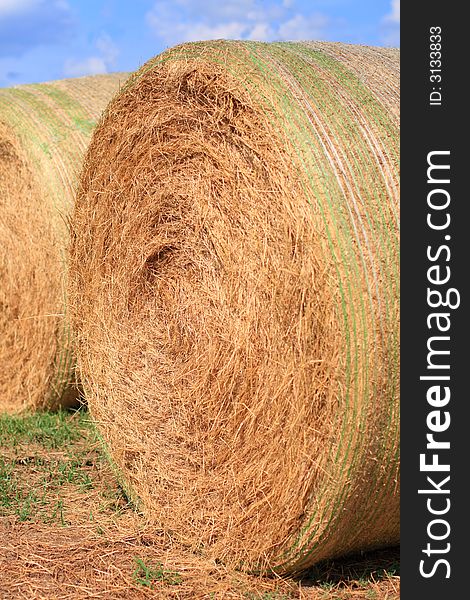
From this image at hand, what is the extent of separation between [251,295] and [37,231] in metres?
2.80

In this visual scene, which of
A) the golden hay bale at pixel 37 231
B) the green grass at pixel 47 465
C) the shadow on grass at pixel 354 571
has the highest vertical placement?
the golden hay bale at pixel 37 231

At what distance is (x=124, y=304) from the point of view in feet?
16.7

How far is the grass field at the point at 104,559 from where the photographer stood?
155 inches

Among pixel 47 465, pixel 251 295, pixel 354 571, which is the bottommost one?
pixel 354 571

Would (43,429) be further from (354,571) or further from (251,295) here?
(354,571)

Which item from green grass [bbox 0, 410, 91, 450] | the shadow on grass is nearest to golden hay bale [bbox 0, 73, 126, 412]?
green grass [bbox 0, 410, 91, 450]

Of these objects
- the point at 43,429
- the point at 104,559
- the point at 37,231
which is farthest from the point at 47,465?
the point at 37,231

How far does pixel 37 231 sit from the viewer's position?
6375mm

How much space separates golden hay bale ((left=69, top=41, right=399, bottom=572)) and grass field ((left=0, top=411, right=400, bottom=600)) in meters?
0.13

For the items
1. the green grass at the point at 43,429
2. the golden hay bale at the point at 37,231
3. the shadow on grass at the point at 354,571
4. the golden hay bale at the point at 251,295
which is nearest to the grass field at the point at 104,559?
the shadow on grass at the point at 354,571

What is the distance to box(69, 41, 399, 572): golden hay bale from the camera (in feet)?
11.5

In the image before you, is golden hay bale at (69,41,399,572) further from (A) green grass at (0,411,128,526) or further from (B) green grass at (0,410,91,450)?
(B) green grass at (0,410,91,450)

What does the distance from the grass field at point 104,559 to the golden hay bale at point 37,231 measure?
1064 mm

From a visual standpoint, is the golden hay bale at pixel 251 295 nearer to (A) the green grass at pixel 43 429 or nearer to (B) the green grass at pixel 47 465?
(B) the green grass at pixel 47 465
